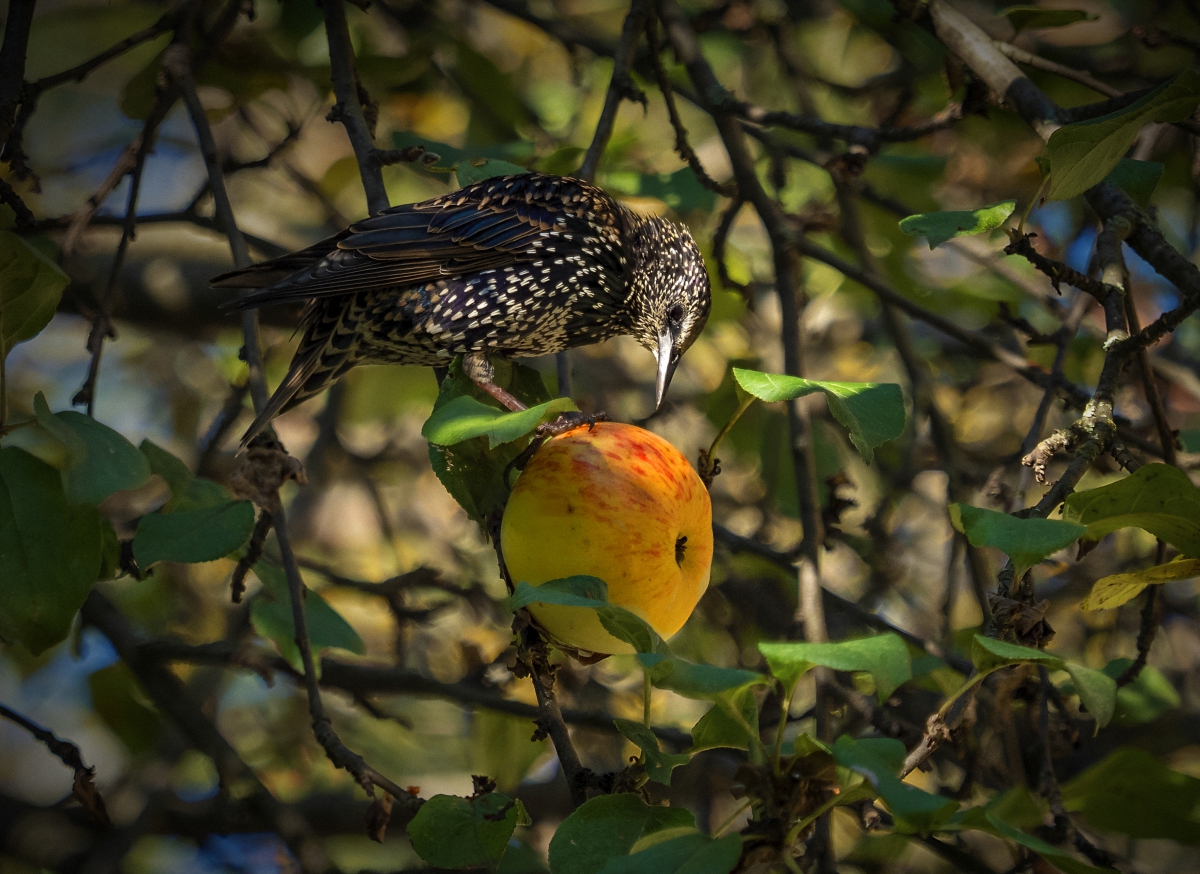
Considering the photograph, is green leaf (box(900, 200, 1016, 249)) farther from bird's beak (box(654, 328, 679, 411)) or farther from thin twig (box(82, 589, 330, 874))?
thin twig (box(82, 589, 330, 874))

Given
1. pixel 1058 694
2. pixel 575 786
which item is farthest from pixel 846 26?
pixel 575 786

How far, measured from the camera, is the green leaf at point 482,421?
4.72 ft

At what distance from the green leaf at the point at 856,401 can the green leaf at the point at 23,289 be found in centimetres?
111

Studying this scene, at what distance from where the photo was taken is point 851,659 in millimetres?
1234

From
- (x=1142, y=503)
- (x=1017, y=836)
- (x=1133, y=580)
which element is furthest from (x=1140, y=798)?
(x=1017, y=836)

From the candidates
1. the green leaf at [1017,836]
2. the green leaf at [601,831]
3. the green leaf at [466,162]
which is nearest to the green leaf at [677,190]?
the green leaf at [466,162]

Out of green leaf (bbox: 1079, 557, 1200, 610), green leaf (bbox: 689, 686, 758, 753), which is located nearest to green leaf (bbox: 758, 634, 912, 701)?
green leaf (bbox: 689, 686, 758, 753)

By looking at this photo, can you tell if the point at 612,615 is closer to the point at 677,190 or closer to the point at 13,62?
the point at 13,62

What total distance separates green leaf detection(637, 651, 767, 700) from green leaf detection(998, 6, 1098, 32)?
208 centimetres

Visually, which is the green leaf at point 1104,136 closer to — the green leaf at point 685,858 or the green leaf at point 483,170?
the green leaf at point 685,858

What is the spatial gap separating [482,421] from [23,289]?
0.80 meters

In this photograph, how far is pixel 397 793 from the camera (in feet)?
5.34

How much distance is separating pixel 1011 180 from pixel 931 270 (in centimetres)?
51

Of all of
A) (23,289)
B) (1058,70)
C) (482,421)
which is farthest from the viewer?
(1058,70)
